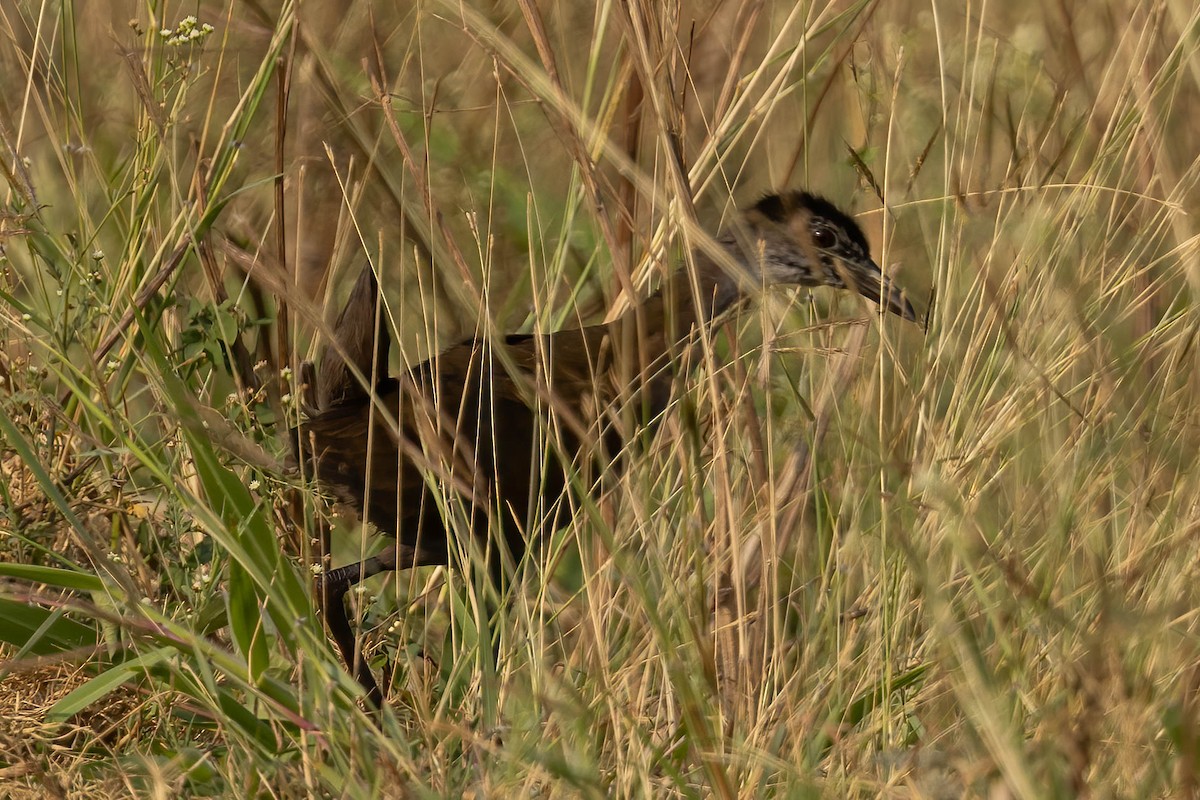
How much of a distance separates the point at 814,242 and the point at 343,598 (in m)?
1.34

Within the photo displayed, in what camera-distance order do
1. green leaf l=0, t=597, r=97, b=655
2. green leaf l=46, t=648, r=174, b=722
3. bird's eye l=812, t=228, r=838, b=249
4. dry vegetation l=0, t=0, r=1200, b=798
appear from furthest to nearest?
bird's eye l=812, t=228, r=838, b=249, green leaf l=0, t=597, r=97, b=655, green leaf l=46, t=648, r=174, b=722, dry vegetation l=0, t=0, r=1200, b=798

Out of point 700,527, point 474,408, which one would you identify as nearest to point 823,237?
point 474,408

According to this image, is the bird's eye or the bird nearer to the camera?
the bird

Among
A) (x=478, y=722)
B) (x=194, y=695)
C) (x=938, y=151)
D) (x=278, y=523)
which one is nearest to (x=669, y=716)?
(x=478, y=722)

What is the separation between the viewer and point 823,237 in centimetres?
333

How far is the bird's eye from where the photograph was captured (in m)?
3.32

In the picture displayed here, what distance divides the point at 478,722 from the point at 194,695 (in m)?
0.38

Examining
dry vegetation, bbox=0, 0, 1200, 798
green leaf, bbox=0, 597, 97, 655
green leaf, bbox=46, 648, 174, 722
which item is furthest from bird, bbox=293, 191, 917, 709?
green leaf, bbox=46, 648, 174, 722

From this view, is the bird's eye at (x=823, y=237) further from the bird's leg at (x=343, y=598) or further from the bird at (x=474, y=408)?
the bird's leg at (x=343, y=598)

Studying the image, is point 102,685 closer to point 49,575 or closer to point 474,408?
point 49,575

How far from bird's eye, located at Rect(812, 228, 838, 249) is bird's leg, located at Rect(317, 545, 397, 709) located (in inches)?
47.4

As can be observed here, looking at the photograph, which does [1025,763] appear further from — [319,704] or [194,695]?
[194,695]

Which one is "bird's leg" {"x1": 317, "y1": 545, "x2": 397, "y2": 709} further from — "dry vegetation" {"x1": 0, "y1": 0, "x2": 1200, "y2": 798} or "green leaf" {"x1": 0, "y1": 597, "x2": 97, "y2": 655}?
"green leaf" {"x1": 0, "y1": 597, "x2": 97, "y2": 655}

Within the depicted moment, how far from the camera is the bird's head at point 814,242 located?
3.21 meters
